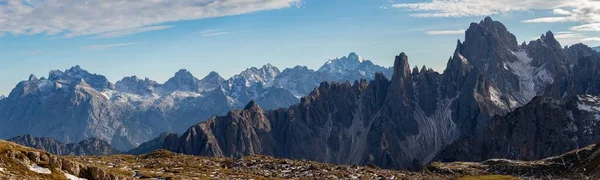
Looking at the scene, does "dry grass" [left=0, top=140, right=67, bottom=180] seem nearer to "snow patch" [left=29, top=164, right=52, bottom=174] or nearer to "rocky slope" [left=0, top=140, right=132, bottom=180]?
"rocky slope" [left=0, top=140, right=132, bottom=180]

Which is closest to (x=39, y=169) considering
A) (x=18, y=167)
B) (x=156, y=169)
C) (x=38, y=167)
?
(x=38, y=167)

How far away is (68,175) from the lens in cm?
6675

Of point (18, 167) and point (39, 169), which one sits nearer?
point (18, 167)

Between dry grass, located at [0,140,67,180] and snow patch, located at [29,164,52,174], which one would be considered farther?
snow patch, located at [29,164,52,174]

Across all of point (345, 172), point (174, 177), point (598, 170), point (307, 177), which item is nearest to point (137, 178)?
point (174, 177)

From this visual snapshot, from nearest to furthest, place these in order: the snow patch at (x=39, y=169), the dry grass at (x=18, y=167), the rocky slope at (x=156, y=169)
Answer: the dry grass at (x=18, y=167) → the rocky slope at (x=156, y=169) → the snow patch at (x=39, y=169)

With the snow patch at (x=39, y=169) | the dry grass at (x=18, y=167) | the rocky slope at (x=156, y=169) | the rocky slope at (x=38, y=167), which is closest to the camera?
the dry grass at (x=18, y=167)

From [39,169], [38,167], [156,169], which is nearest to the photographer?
[39,169]

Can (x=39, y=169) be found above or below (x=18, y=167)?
below

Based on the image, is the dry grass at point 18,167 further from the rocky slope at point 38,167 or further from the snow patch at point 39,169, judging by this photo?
the snow patch at point 39,169

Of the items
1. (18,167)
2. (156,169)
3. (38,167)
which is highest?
(18,167)

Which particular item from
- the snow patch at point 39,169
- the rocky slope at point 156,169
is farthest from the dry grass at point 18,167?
the snow patch at point 39,169

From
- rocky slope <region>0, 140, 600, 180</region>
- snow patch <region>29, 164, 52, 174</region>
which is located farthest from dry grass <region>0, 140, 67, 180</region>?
snow patch <region>29, 164, 52, 174</region>

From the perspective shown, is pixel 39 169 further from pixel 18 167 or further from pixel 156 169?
pixel 156 169
